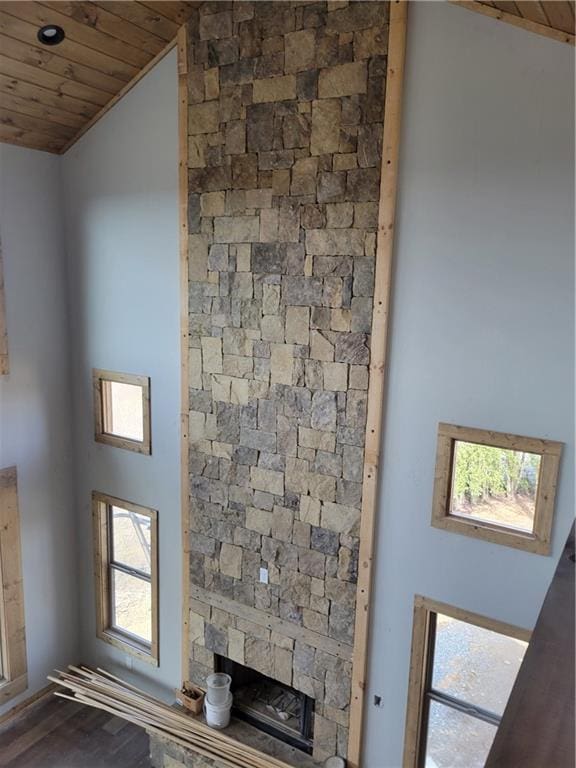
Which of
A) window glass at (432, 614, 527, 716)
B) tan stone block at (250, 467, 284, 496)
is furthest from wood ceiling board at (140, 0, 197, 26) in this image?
window glass at (432, 614, 527, 716)

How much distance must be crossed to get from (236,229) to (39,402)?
297cm

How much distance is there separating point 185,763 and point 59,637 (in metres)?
2.28

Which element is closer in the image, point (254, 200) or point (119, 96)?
point (254, 200)

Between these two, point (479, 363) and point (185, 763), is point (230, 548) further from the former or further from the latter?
point (479, 363)

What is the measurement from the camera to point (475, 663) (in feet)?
13.4

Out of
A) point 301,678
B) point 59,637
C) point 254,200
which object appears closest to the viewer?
point 254,200

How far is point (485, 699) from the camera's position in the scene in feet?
13.3

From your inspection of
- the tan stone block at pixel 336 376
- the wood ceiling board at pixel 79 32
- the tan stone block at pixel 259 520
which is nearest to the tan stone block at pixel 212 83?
the wood ceiling board at pixel 79 32

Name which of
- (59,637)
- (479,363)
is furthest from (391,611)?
(59,637)

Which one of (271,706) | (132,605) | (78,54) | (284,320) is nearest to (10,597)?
(132,605)

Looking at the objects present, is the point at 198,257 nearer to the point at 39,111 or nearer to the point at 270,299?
the point at 270,299

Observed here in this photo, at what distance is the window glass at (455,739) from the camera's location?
13.6 ft

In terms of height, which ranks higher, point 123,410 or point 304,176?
point 304,176

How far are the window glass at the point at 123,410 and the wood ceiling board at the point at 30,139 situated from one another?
8.17 feet
